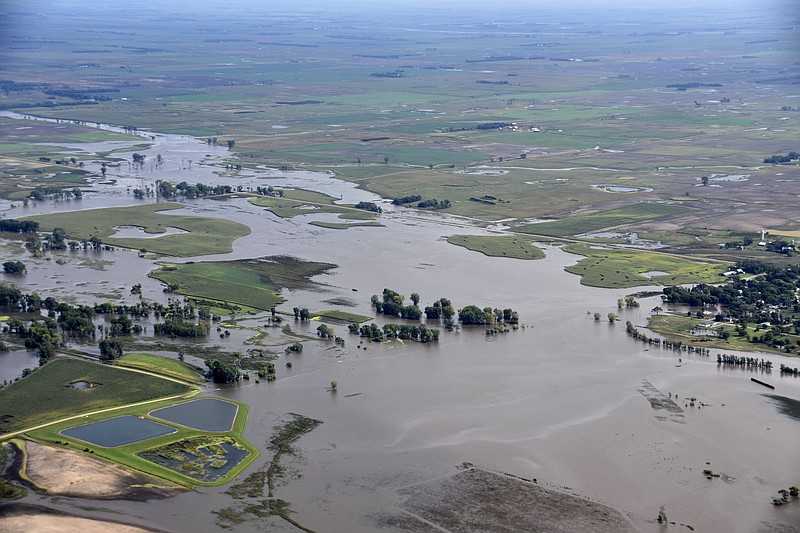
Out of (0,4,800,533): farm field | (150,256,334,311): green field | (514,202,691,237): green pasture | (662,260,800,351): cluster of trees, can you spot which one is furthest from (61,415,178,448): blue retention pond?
(514,202,691,237): green pasture

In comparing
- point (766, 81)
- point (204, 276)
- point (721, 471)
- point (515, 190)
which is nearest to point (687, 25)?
point (766, 81)

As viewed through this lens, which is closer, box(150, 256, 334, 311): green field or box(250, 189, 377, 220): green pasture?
box(150, 256, 334, 311): green field

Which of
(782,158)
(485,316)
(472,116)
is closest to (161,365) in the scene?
(485,316)

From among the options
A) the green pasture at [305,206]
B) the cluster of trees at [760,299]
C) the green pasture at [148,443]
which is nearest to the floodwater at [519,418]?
the green pasture at [148,443]

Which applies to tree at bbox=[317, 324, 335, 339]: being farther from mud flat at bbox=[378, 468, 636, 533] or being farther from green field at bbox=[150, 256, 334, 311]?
mud flat at bbox=[378, 468, 636, 533]

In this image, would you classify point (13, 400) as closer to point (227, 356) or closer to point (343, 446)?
point (227, 356)

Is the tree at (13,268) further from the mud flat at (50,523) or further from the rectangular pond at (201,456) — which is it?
the mud flat at (50,523)
